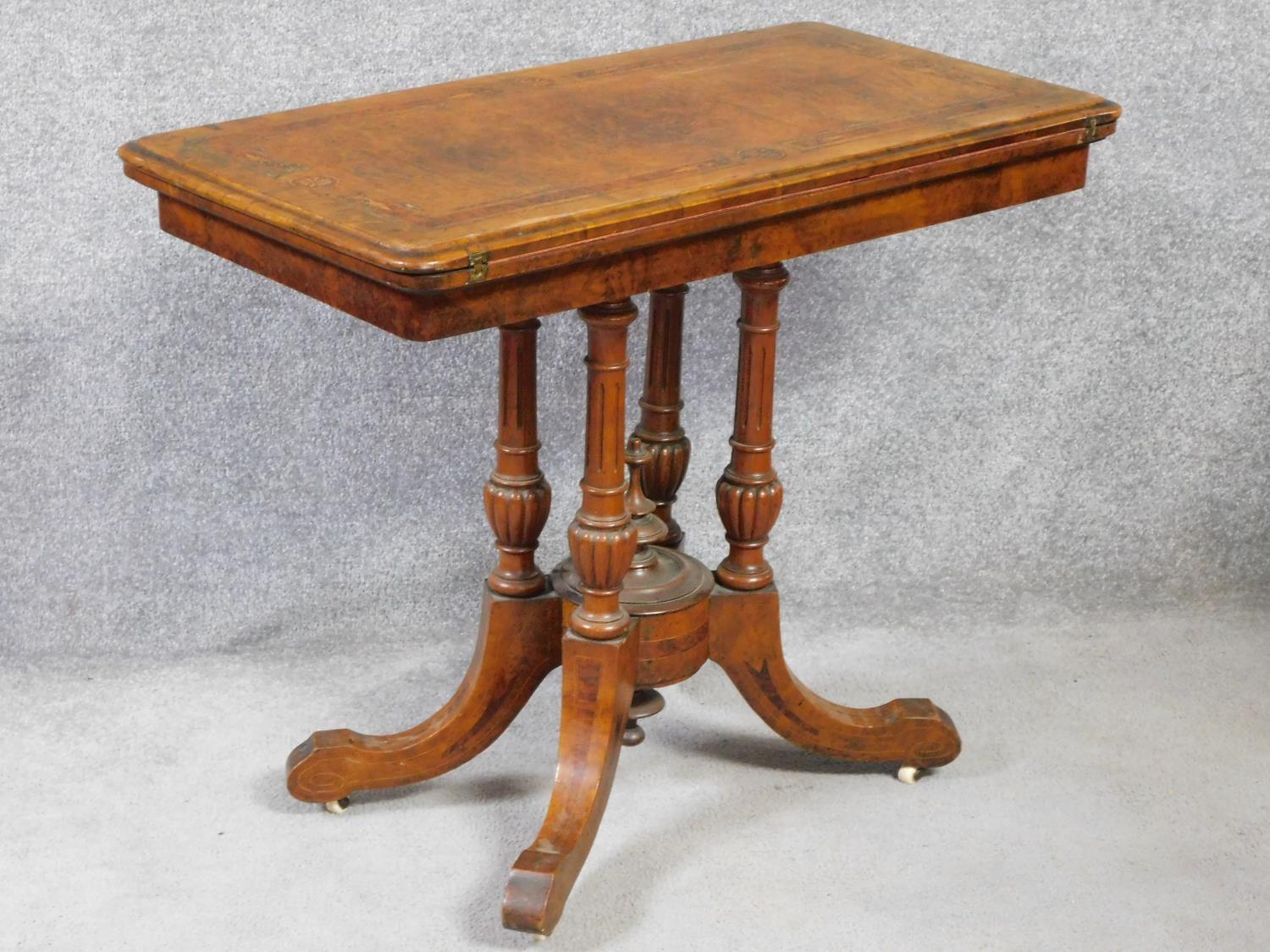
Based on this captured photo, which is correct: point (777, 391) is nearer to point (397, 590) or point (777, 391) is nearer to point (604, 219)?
point (397, 590)

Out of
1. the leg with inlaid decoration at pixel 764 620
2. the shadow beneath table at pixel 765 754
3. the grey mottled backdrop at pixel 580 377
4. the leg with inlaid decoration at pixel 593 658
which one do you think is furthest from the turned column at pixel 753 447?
the grey mottled backdrop at pixel 580 377

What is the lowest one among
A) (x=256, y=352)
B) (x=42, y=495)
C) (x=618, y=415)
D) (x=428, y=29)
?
(x=42, y=495)

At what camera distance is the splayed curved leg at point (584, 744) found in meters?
1.94

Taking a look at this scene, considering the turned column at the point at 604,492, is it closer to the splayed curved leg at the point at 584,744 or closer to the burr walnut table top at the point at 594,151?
the splayed curved leg at the point at 584,744

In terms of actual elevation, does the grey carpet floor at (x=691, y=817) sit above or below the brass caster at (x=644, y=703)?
below

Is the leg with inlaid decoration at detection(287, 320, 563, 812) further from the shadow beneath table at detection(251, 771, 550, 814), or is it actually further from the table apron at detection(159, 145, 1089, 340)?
the table apron at detection(159, 145, 1089, 340)

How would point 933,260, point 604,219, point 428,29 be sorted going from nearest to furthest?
point 604,219
point 428,29
point 933,260

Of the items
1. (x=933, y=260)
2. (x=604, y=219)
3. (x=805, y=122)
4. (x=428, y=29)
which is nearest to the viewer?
(x=604, y=219)

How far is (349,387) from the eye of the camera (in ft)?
8.01

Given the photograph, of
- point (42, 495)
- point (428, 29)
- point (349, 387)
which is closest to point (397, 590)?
point (349, 387)

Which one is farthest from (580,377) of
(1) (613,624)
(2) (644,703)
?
(1) (613,624)

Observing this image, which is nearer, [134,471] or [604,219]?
[604,219]

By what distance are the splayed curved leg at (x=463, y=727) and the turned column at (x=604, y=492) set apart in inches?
4.6

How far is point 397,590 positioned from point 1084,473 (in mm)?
915
